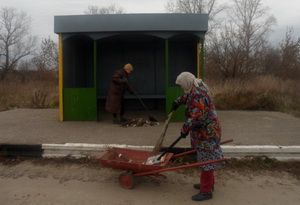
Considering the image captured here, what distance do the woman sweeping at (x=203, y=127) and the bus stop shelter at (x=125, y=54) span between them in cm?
459

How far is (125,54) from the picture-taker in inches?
449

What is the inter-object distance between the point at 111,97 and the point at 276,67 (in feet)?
62.0

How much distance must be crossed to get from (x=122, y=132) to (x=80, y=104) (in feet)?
6.54

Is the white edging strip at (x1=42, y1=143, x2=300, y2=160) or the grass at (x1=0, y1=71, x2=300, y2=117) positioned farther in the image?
the grass at (x1=0, y1=71, x2=300, y2=117)

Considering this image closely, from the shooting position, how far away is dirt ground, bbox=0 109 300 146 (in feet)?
23.7

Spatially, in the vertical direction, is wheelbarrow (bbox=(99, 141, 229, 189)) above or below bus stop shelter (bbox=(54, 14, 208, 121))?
below

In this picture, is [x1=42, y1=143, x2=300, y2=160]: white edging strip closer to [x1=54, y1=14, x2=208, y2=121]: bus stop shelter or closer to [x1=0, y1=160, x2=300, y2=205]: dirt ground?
[x1=0, y1=160, x2=300, y2=205]: dirt ground

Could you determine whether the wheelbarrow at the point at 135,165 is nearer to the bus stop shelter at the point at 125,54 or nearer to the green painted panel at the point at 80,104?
the bus stop shelter at the point at 125,54

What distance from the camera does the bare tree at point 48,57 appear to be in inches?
1089

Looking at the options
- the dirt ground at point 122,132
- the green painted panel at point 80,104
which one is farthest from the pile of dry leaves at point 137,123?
the green painted panel at point 80,104

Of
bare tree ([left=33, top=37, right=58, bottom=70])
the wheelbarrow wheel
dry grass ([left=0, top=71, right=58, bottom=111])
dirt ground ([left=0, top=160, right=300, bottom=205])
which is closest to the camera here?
dirt ground ([left=0, top=160, right=300, bottom=205])

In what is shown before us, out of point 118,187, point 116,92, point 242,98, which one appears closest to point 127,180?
point 118,187

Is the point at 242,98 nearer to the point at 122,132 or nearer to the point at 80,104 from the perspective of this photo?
the point at 80,104

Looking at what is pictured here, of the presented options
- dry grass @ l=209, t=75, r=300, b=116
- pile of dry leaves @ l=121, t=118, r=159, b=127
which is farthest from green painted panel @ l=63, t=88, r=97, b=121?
dry grass @ l=209, t=75, r=300, b=116
